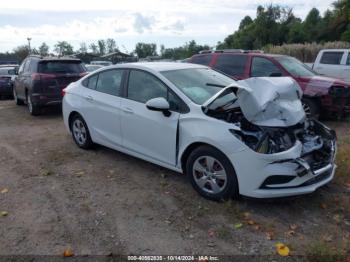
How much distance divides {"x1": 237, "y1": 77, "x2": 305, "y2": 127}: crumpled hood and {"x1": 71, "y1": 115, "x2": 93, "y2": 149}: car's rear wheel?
3108mm

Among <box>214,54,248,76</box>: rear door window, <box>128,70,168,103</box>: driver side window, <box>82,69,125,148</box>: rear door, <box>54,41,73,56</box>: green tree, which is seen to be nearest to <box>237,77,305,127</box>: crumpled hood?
<box>128,70,168,103</box>: driver side window

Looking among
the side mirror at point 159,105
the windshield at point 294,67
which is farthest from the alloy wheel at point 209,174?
the windshield at point 294,67

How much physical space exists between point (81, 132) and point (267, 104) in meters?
3.61

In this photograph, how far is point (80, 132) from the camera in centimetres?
636

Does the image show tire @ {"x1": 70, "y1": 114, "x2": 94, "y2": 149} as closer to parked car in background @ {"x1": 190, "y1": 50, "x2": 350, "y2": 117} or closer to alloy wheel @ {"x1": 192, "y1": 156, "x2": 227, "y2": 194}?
alloy wheel @ {"x1": 192, "y1": 156, "x2": 227, "y2": 194}

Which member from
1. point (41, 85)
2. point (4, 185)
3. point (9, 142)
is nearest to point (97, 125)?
point (4, 185)

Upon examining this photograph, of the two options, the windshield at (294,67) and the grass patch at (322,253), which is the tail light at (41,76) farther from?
the grass patch at (322,253)

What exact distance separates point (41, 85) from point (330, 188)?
26.0 feet

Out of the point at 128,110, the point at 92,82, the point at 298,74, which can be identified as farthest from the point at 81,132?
the point at 298,74

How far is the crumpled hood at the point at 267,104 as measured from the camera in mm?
3998

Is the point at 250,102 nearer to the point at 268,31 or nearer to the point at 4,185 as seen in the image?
the point at 4,185

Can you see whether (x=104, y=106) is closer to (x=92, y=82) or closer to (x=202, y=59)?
(x=92, y=82)

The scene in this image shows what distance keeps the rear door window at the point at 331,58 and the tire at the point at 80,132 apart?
10.0 metres

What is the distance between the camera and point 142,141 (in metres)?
4.92
